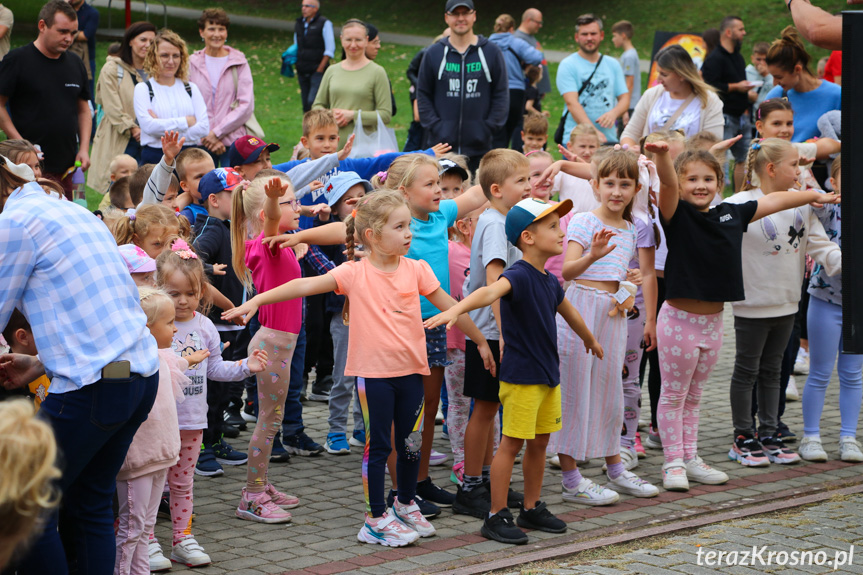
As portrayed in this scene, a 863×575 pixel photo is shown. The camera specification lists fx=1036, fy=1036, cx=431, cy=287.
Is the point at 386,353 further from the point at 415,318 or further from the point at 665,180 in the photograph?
the point at 665,180

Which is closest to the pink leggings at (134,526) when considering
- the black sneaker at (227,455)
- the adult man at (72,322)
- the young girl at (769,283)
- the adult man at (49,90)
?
the adult man at (72,322)

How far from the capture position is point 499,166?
Result: 20.0 ft

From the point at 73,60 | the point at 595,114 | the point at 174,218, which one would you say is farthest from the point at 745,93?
the point at 174,218

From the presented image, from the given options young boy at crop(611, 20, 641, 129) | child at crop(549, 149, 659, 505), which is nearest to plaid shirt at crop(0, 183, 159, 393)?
child at crop(549, 149, 659, 505)

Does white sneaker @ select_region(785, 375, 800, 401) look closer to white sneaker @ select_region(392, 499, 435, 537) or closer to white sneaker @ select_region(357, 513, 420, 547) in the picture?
white sneaker @ select_region(392, 499, 435, 537)

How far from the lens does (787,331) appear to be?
6941 mm

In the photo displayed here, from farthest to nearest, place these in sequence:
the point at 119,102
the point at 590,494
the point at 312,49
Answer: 1. the point at 312,49
2. the point at 119,102
3. the point at 590,494

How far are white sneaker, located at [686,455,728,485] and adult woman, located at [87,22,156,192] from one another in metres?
6.19

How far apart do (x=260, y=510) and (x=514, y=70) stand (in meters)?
9.28

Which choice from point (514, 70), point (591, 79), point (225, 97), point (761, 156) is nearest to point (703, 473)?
point (761, 156)

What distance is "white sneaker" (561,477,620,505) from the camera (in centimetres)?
601

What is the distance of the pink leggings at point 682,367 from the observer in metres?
6.42

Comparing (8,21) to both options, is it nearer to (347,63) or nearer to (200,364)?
(347,63)

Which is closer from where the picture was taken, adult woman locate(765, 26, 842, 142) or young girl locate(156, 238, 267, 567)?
young girl locate(156, 238, 267, 567)
